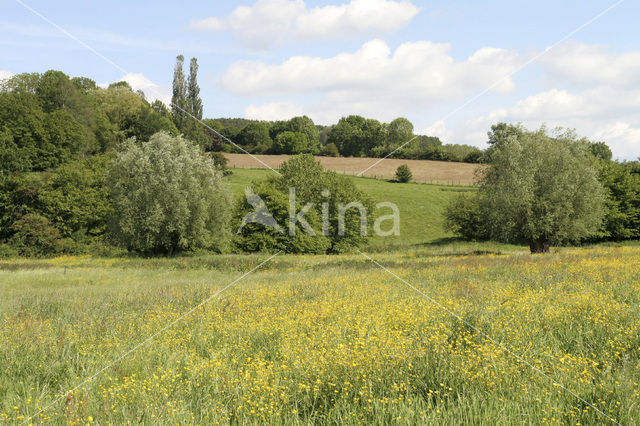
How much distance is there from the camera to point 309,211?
155 feet

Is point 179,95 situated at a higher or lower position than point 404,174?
higher

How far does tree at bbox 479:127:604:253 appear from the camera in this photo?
31578 mm

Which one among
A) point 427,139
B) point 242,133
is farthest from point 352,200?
point 242,133

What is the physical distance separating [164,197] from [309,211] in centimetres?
1704

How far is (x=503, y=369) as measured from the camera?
4945 millimetres

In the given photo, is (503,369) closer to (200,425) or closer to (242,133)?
(200,425)

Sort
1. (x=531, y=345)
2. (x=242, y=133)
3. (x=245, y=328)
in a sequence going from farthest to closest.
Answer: (x=242, y=133), (x=245, y=328), (x=531, y=345)

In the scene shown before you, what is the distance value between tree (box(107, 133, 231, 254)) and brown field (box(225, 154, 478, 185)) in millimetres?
39646

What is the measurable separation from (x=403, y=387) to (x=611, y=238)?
61.5 metres

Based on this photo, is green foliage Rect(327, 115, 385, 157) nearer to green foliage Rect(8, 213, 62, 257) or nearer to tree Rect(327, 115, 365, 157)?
tree Rect(327, 115, 365, 157)

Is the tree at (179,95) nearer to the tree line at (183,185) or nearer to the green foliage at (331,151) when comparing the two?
the tree line at (183,185)

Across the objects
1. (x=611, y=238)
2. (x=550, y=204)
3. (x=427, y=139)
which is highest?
(x=427, y=139)

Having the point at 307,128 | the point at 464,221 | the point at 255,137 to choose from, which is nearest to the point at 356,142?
the point at 307,128

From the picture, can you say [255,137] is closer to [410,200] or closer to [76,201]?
[410,200]
